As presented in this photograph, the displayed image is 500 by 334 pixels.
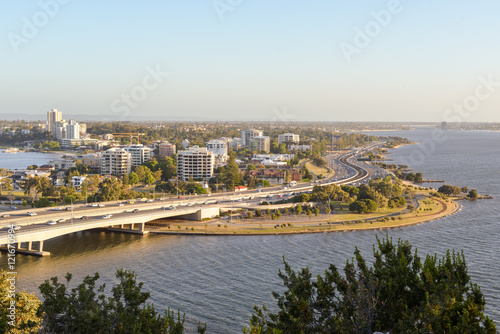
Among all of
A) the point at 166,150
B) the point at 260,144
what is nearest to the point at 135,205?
the point at 166,150

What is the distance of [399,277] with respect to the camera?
556cm

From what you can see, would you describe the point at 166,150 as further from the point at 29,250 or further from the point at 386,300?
the point at 386,300

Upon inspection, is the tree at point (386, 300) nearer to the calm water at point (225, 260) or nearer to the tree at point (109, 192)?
the calm water at point (225, 260)

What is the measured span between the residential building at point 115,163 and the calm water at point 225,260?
53.2 ft

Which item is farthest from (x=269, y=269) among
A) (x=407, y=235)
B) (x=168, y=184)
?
→ (x=168, y=184)

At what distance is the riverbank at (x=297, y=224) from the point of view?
55.7ft

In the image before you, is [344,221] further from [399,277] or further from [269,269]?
[399,277]

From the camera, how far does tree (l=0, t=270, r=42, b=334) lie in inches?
226

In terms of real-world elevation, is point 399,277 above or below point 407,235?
above

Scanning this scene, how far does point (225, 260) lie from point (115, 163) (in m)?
21.5

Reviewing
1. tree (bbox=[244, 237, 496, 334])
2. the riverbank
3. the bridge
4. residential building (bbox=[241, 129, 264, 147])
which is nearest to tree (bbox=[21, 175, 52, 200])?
the bridge

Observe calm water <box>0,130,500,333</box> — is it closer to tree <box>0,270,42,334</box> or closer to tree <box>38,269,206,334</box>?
tree <box>0,270,42,334</box>

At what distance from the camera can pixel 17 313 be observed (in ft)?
21.6

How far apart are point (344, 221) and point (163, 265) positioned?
→ 793cm
